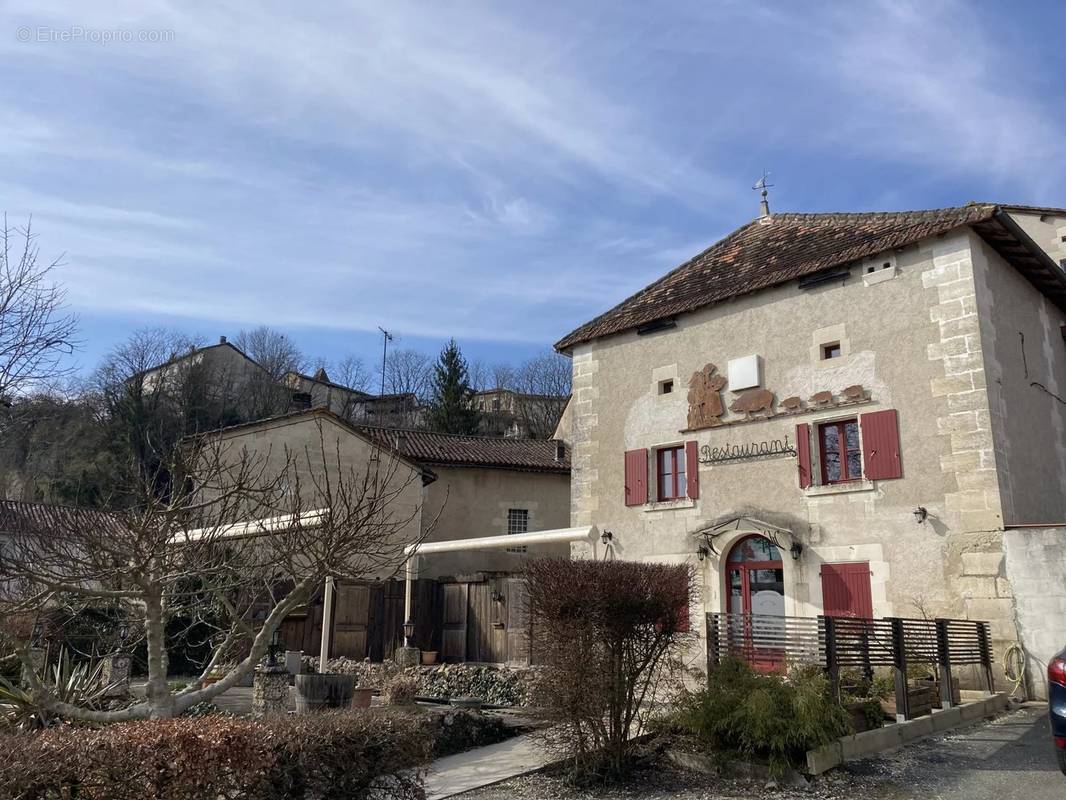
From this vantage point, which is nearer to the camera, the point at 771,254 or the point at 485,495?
the point at 771,254

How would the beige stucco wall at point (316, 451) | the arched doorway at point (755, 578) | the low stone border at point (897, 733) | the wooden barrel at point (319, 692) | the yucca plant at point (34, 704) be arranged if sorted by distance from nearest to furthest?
the low stone border at point (897, 733), the yucca plant at point (34, 704), the wooden barrel at point (319, 692), the arched doorway at point (755, 578), the beige stucco wall at point (316, 451)

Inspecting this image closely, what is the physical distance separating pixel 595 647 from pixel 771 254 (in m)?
12.6

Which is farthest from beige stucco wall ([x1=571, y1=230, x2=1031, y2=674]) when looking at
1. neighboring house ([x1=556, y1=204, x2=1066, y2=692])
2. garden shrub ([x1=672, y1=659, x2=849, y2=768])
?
garden shrub ([x1=672, y1=659, x2=849, y2=768])

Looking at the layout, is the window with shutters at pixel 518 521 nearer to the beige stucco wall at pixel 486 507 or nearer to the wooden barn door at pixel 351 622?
the beige stucco wall at pixel 486 507

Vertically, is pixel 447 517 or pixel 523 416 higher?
pixel 523 416

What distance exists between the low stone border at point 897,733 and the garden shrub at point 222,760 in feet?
12.9

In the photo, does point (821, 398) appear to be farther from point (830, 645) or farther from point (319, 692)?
point (319, 692)

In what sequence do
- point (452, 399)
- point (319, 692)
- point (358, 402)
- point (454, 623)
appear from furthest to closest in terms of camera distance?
1. point (358, 402)
2. point (452, 399)
3. point (454, 623)
4. point (319, 692)

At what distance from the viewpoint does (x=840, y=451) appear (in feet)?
48.2

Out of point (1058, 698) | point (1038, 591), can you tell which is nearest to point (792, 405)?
point (1038, 591)

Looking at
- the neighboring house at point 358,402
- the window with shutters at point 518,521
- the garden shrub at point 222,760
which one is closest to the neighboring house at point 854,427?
the window with shutters at point 518,521

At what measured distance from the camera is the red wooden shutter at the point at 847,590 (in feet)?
44.9

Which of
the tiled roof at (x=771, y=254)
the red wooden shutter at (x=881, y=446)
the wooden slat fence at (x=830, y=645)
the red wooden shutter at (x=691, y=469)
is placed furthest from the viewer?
the red wooden shutter at (x=691, y=469)

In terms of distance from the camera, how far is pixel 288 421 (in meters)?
22.7
